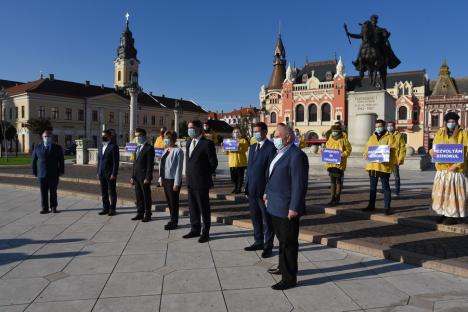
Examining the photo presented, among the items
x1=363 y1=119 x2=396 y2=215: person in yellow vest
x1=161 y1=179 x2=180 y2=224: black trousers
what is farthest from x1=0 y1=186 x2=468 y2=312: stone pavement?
x1=363 y1=119 x2=396 y2=215: person in yellow vest

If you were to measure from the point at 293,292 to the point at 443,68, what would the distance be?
74.8 metres

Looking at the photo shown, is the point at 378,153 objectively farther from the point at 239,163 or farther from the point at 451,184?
the point at 239,163

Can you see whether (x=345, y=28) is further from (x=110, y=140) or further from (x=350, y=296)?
(x=350, y=296)

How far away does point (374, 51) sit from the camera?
17.2m

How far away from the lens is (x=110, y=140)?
8.43 metres

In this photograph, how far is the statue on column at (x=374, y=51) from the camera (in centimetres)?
1716

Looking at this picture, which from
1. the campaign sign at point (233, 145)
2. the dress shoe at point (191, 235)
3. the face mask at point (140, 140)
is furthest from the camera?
the campaign sign at point (233, 145)

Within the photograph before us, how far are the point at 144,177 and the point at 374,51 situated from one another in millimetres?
14362

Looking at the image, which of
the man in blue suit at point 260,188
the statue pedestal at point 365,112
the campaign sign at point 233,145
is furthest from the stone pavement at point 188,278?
the statue pedestal at point 365,112

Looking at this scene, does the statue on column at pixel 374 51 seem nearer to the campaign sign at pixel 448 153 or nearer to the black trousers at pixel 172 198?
the campaign sign at pixel 448 153

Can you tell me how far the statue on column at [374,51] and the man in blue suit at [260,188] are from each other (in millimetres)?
13914

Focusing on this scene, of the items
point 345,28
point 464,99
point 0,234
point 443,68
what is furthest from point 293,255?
point 443,68

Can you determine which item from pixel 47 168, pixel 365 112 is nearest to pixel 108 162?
pixel 47 168

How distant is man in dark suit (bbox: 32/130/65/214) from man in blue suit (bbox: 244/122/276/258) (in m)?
5.59
